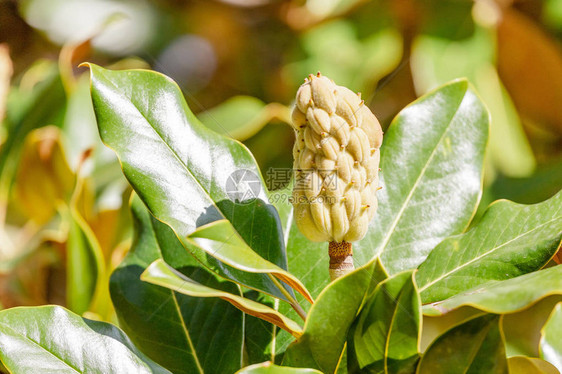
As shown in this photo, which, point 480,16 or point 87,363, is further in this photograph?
point 480,16

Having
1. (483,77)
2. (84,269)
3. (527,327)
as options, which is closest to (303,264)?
(84,269)

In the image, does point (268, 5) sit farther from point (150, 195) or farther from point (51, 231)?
point (150, 195)

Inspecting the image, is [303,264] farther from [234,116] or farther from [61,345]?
[234,116]

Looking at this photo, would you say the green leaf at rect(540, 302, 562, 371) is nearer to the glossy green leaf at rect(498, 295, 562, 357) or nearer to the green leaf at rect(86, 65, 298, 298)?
the green leaf at rect(86, 65, 298, 298)

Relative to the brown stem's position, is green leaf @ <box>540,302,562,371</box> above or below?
below

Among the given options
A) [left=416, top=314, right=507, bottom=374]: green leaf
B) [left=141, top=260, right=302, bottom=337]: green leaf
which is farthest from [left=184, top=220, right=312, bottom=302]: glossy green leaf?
[left=416, top=314, right=507, bottom=374]: green leaf

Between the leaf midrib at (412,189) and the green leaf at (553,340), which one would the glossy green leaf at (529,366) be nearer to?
the green leaf at (553,340)

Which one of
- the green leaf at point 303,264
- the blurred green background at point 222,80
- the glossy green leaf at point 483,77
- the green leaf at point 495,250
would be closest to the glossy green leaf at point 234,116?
the blurred green background at point 222,80

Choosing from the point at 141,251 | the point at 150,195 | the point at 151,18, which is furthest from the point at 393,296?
the point at 151,18
